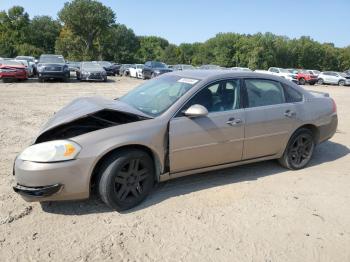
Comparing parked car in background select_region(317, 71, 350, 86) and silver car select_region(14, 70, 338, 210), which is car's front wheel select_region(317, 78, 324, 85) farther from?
silver car select_region(14, 70, 338, 210)

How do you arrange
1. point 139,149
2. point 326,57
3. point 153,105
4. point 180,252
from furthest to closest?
point 326,57 < point 153,105 < point 139,149 < point 180,252

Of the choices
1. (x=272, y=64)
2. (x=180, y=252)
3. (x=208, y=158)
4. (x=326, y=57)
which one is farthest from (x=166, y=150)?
(x=326, y=57)

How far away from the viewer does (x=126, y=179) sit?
4.13 metres

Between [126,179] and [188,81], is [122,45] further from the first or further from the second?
[126,179]

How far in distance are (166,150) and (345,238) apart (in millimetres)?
2092

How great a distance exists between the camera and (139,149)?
13.8ft

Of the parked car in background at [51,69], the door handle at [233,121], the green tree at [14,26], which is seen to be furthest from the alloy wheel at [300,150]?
the green tree at [14,26]

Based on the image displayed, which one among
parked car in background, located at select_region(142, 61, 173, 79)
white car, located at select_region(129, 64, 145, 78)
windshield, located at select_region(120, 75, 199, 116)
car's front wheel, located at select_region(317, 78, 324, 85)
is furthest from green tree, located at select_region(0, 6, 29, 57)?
windshield, located at select_region(120, 75, 199, 116)

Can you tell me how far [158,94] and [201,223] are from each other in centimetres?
185

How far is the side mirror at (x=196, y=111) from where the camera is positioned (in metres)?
4.38

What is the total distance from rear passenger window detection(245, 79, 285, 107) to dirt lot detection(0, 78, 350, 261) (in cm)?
107

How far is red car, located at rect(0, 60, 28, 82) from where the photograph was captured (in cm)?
2173

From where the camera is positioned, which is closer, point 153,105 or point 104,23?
point 153,105

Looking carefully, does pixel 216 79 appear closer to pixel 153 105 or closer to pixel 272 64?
pixel 153 105
